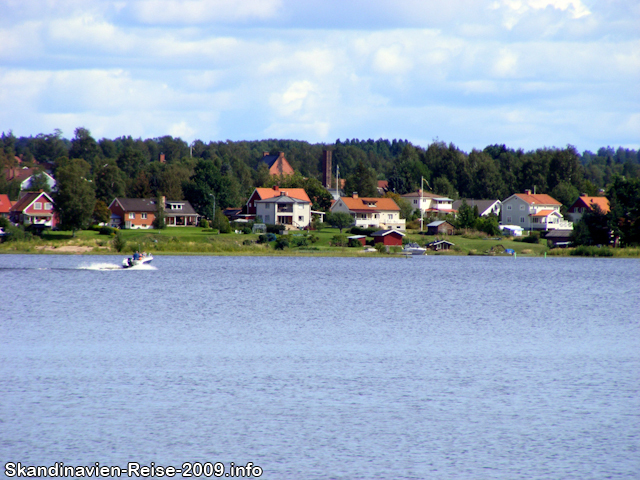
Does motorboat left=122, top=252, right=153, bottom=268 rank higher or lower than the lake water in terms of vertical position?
higher

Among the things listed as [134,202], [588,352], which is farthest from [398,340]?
[134,202]

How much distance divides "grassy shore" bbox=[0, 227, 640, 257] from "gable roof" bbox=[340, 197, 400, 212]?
64.9ft

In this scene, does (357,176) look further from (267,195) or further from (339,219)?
(339,219)

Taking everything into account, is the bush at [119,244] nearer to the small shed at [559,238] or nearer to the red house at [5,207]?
the red house at [5,207]

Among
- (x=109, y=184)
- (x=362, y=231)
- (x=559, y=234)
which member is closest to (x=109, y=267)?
(x=362, y=231)

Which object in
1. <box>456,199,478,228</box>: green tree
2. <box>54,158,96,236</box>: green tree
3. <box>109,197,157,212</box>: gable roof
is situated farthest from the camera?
<box>109,197,157,212</box>: gable roof

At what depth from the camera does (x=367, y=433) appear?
18.0m

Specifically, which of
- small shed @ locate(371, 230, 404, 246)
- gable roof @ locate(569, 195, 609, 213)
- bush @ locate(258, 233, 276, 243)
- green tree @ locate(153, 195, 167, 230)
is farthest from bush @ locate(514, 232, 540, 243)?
green tree @ locate(153, 195, 167, 230)

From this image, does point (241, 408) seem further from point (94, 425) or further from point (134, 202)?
point (134, 202)

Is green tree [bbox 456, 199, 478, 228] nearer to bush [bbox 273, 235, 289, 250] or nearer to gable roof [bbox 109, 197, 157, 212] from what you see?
bush [bbox 273, 235, 289, 250]

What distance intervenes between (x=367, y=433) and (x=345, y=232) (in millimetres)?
85107

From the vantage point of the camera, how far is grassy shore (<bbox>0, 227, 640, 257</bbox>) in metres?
82.5

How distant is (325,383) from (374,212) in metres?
94.4

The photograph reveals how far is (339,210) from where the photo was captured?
11894 cm
